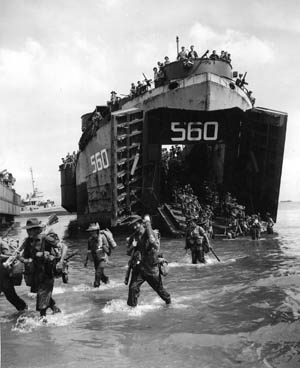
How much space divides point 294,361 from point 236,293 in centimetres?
320

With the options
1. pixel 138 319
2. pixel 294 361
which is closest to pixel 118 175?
pixel 138 319

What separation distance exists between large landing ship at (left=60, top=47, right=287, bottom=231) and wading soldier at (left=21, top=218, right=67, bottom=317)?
10706 millimetres

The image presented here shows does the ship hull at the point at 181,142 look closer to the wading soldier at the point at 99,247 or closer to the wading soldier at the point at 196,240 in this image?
the wading soldier at the point at 196,240

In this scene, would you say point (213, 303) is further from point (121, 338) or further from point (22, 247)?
point (22, 247)

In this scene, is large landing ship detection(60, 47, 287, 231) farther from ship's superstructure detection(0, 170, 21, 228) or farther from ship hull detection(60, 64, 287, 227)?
ship's superstructure detection(0, 170, 21, 228)

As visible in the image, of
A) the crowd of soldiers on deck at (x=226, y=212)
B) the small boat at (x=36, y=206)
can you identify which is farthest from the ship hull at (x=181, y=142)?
the small boat at (x=36, y=206)

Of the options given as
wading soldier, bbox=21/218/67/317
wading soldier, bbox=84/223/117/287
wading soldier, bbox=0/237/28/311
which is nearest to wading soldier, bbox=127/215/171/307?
wading soldier, bbox=21/218/67/317

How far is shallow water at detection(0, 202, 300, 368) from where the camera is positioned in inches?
175

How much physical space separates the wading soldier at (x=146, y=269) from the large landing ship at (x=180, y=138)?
1010cm

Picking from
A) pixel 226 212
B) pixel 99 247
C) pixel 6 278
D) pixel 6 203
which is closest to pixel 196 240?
pixel 99 247

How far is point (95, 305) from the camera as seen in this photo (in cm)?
695

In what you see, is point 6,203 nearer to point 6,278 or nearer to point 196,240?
point 196,240

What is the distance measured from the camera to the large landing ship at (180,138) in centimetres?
1666

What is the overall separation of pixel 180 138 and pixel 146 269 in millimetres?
11796
